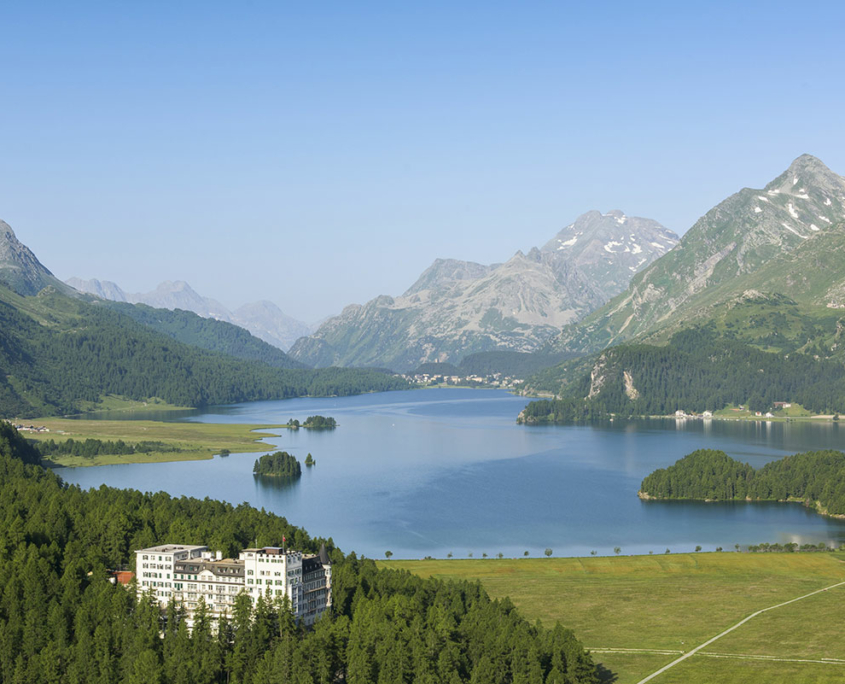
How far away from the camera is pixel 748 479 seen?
7215 inches

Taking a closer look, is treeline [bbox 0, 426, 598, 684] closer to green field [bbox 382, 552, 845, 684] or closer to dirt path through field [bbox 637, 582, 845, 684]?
dirt path through field [bbox 637, 582, 845, 684]

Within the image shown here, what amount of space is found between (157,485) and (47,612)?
97.6 metres

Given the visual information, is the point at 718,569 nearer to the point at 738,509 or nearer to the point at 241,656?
the point at 738,509

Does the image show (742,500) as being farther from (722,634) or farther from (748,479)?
(722,634)

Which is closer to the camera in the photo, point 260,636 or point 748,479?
point 260,636

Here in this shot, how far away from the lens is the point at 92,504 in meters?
118

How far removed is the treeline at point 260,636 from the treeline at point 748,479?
9052cm

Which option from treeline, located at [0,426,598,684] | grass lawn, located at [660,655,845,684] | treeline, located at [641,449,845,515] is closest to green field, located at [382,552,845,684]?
grass lawn, located at [660,655,845,684]

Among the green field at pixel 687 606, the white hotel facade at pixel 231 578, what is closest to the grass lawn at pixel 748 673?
the green field at pixel 687 606

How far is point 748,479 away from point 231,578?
120 meters

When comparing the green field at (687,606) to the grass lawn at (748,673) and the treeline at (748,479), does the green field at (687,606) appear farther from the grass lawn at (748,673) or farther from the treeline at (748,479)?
the treeline at (748,479)

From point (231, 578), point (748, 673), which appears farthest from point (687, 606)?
point (231, 578)

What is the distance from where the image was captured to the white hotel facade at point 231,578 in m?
82.9

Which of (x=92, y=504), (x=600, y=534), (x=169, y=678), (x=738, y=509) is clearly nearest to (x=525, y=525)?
(x=600, y=534)
